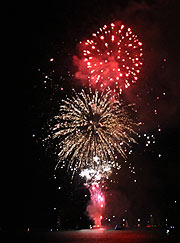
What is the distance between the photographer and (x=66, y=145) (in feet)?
92.8

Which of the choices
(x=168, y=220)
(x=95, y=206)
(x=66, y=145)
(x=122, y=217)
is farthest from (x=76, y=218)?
(x=95, y=206)

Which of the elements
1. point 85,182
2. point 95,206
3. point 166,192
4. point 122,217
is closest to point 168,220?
point 166,192

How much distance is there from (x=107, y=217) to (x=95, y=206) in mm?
30667

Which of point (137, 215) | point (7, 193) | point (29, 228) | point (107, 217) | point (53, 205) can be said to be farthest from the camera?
point (107, 217)

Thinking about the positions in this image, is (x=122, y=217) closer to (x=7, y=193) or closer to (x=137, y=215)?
(x=137, y=215)

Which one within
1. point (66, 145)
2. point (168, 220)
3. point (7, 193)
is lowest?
point (168, 220)

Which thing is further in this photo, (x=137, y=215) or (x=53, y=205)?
(x=137, y=215)

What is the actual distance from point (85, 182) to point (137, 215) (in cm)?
3270

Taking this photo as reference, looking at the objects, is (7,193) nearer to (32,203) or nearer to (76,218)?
(32,203)

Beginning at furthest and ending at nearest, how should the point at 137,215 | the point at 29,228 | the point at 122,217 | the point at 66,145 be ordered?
the point at 122,217 → the point at 137,215 → the point at 29,228 → the point at 66,145

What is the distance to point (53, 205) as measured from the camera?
4516 cm

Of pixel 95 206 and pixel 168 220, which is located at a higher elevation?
pixel 95 206

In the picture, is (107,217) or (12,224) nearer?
(12,224)

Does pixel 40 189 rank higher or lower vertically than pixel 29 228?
higher
